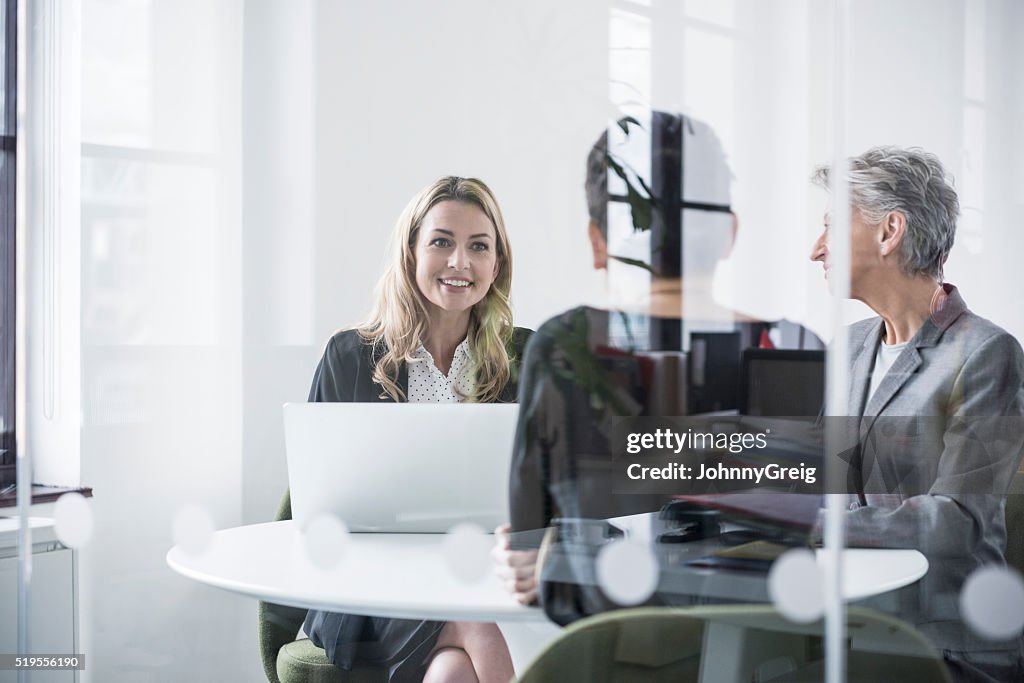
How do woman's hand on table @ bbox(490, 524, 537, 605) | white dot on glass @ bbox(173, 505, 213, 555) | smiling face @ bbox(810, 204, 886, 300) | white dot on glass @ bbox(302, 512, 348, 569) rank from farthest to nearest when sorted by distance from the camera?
white dot on glass @ bbox(173, 505, 213, 555) < white dot on glass @ bbox(302, 512, 348, 569) < woman's hand on table @ bbox(490, 524, 537, 605) < smiling face @ bbox(810, 204, 886, 300)

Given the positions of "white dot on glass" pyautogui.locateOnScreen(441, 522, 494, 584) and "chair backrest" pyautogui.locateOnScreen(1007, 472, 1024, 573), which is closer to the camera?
"chair backrest" pyautogui.locateOnScreen(1007, 472, 1024, 573)

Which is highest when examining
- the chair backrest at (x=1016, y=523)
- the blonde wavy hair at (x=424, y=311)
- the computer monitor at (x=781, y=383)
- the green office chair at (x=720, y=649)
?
the blonde wavy hair at (x=424, y=311)

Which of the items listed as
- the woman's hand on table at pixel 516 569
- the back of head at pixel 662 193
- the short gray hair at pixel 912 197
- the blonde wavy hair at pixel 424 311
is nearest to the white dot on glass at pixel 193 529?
the blonde wavy hair at pixel 424 311

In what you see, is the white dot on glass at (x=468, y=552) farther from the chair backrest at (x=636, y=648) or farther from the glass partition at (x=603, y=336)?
the chair backrest at (x=636, y=648)

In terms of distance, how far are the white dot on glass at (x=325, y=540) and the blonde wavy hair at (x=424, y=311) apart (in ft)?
0.86

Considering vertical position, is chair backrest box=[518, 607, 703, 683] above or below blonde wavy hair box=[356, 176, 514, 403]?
below

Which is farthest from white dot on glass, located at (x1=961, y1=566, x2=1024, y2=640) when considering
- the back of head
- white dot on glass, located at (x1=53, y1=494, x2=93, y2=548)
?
white dot on glass, located at (x1=53, y1=494, x2=93, y2=548)

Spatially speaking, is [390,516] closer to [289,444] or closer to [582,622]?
[289,444]

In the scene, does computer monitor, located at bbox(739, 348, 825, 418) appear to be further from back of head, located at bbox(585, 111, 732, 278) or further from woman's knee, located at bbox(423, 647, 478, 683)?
woman's knee, located at bbox(423, 647, 478, 683)

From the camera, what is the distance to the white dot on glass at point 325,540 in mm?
1672

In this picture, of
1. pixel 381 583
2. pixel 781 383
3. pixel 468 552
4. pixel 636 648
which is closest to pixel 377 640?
pixel 381 583

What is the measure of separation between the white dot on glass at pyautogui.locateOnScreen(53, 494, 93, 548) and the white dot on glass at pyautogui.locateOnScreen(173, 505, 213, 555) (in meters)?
0.31

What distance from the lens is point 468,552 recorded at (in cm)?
160

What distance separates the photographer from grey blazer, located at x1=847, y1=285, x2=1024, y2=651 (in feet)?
4.56
